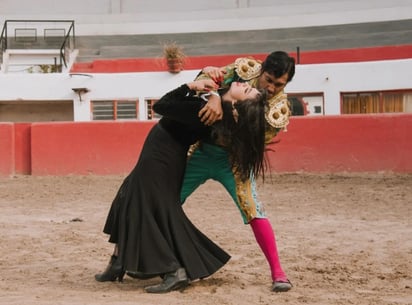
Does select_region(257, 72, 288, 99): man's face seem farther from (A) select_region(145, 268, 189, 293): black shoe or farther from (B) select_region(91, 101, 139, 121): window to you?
(B) select_region(91, 101, 139, 121): window

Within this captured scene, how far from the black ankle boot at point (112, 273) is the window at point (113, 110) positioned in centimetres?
1262

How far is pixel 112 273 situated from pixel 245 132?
3.66 feet

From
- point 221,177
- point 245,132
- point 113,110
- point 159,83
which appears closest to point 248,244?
point 221,177

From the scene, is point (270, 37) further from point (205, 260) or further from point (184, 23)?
point (205, 260)

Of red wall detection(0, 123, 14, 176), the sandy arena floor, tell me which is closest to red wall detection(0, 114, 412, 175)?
red wall detection(0, 123, 14, 176)

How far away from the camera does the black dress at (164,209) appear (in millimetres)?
3957

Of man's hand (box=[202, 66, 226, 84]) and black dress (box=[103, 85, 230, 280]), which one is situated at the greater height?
man's hand (box=[202, 66, 226, 84])

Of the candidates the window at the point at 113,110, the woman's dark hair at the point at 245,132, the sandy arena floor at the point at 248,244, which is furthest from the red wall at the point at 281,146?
the woman's dark hair at the point at 245,132

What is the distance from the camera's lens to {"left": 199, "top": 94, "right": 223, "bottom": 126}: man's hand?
383cm

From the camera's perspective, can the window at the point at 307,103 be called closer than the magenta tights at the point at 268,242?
No

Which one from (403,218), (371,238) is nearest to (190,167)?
(371,238)

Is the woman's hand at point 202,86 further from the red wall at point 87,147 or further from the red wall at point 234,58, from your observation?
the red wall at point 234,58

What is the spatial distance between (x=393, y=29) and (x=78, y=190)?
38.6ft

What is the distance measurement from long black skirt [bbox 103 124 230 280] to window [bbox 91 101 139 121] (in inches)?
504
